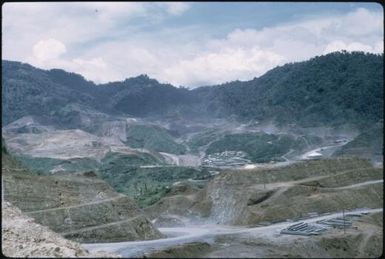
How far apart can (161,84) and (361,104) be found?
78794 mm

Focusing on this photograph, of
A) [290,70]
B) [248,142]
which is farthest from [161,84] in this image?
[248,142]

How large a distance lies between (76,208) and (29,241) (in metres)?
9.48

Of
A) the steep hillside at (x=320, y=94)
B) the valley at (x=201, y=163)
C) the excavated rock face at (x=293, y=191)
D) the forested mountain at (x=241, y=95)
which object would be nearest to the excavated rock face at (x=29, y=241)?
the valley at (x=201, y=163)

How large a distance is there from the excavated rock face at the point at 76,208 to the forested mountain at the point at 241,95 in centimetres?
4616

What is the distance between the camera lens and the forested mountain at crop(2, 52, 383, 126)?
78.4 m

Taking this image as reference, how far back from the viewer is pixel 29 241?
19.3 metres

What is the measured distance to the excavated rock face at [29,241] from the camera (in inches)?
589

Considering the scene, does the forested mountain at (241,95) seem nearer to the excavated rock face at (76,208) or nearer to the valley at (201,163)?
the valley at (201,163)

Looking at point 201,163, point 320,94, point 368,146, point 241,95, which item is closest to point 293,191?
point 368,146

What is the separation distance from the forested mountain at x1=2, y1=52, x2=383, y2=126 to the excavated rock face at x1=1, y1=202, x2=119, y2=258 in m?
54.4

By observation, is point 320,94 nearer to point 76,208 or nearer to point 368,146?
point 368,146

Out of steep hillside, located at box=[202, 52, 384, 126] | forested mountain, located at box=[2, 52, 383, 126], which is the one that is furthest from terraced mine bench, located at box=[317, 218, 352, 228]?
forested mountain, located at box=[2, 52, 383, 126]

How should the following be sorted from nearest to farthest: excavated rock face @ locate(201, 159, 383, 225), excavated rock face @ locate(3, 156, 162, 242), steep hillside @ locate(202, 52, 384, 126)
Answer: excavated rock face @ locate(3, 156, 162, 242) → excavated rock face @ locate(201, 159, 383, 225) → steep hillside @ locate(202, 52, 384, 126)

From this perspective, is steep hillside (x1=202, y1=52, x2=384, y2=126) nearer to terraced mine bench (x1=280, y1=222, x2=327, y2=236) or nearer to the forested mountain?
the forested mountain
